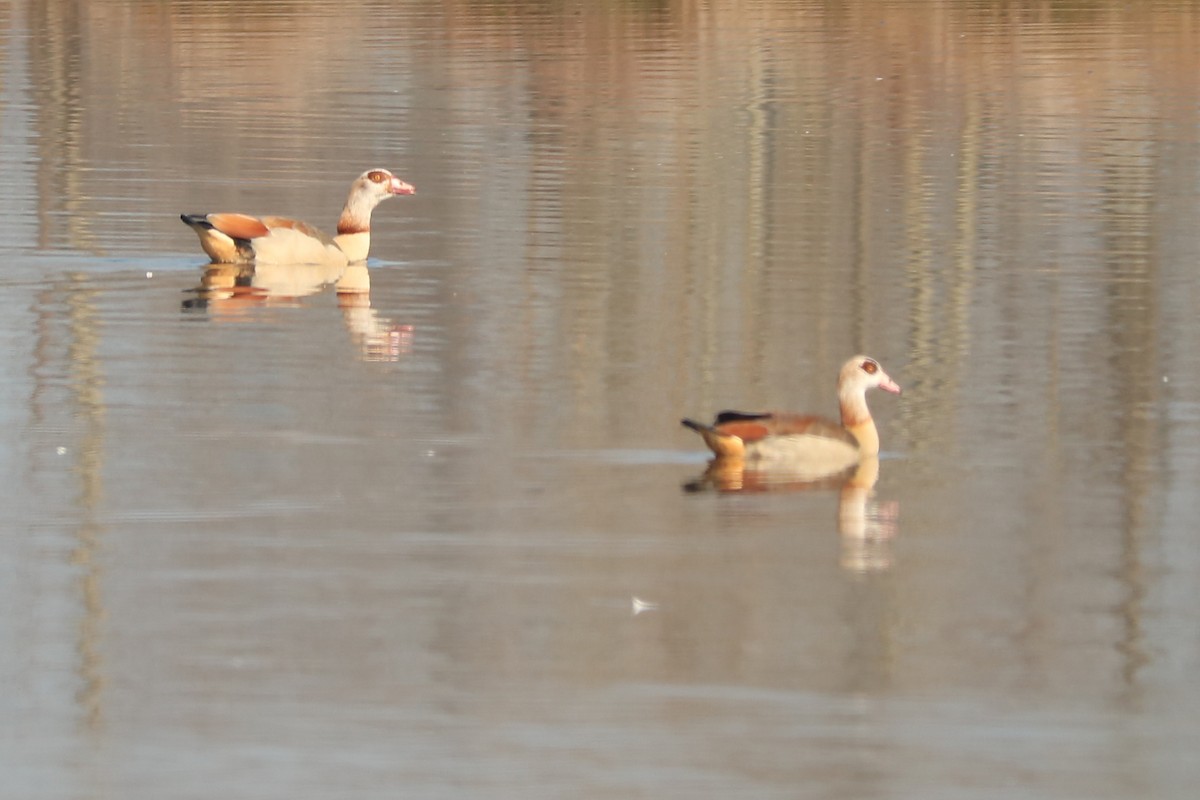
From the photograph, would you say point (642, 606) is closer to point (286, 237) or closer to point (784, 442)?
point (784, 442)

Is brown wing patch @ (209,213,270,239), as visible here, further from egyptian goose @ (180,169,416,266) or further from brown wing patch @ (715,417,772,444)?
brown wing patch @ (715,417,772,444)

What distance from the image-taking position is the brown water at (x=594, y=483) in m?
8.73

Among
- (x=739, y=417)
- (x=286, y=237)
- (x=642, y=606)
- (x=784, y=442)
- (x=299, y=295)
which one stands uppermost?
(x=286, y=237)

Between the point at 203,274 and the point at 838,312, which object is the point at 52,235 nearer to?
the point at 203,274

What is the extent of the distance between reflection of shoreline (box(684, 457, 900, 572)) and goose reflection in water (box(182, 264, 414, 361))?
397 cm

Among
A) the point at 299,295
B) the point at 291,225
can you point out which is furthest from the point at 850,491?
the point at 291,225

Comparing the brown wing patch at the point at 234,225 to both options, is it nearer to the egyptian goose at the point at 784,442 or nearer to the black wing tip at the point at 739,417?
the egyptian goose at the point at 784,442

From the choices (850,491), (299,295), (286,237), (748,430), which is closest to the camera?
(850,491)

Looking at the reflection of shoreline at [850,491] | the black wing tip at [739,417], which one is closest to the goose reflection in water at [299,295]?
the black wing tip at [739,417]

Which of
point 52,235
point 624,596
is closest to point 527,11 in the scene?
point 52,235

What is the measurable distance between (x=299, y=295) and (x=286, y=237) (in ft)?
3.39

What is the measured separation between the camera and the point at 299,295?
19.8 meters

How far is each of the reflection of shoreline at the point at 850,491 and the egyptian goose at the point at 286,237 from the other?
8.01 meters

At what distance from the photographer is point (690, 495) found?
12.6 m
